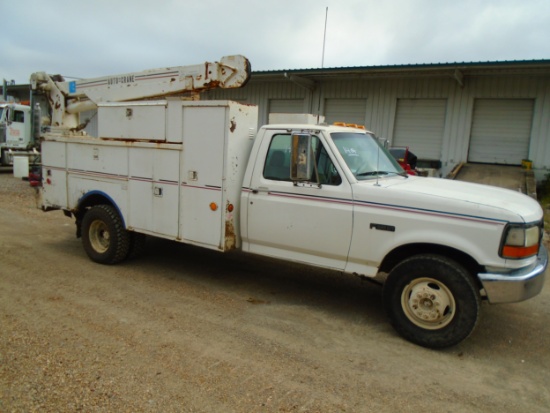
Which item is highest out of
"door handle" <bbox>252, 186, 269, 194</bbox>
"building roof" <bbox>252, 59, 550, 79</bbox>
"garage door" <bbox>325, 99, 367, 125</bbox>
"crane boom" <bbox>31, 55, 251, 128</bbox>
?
"building roof" <bbox>252, 59, 550, 79</bbox>

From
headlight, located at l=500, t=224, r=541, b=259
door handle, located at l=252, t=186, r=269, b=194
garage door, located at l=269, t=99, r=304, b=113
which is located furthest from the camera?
garage door, located at l=269, t=99, r=304, b=113

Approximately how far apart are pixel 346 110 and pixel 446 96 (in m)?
3.76

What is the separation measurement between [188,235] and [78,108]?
3657mm

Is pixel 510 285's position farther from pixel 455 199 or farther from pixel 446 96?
pixel 446 96

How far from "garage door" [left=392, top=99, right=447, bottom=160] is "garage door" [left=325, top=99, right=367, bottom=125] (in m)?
1.43

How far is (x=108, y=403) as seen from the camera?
126 inches

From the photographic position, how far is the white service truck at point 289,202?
162 inches

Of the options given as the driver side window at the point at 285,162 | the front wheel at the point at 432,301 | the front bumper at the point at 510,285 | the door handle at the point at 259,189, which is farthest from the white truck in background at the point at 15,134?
the front bumper at the point at 510,285

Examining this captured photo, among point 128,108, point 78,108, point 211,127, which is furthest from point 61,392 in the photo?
point 78,108

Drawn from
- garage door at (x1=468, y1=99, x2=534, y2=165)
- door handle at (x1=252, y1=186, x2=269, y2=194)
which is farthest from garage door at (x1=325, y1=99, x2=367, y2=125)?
door handle at (x1=252, y1=186, x2=269, y2=194)

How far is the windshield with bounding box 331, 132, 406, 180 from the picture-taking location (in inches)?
193

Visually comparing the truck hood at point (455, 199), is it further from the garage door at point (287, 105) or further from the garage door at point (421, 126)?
the garage door at point (287, 105)

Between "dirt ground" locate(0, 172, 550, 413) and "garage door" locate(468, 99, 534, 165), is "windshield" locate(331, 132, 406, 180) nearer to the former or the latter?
"dirt ground" locate(0, 172, 550, 413)

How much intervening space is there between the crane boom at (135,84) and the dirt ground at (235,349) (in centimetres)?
270
